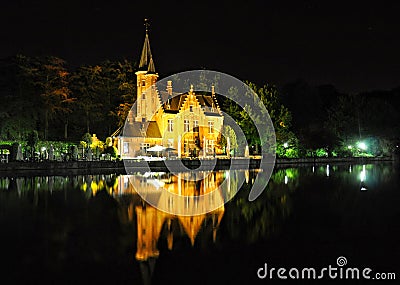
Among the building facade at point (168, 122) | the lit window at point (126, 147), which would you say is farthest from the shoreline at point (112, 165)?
the lit window at point (126, 147)

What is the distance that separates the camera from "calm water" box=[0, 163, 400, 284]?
6.26 meters

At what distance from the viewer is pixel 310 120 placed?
63250mm

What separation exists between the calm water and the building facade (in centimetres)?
3001

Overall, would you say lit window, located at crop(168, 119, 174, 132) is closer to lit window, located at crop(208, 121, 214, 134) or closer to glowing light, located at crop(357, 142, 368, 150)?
lit window, located at crop(208, 121, 214, 134)

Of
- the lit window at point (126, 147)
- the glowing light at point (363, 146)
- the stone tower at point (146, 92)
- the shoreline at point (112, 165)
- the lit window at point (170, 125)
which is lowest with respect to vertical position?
the shoreline at point (112, 165)

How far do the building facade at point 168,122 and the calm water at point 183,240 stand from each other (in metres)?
30.0

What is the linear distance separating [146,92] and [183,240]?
128ft

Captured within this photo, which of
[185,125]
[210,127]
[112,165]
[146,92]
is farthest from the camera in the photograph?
[210,127]

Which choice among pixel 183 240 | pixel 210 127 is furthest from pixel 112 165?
pixel 183 240

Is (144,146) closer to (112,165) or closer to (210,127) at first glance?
(210,127)

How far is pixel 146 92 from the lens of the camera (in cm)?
4625

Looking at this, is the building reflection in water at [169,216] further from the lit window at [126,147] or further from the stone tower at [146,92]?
the stone tower at [146,92]

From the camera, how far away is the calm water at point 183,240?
20.5 feet

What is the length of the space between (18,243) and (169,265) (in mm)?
2961
